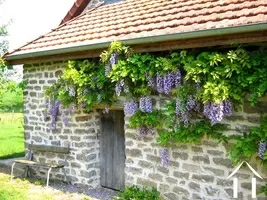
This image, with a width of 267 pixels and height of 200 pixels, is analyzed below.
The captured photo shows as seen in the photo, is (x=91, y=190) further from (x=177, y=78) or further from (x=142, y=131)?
(x=177, y=78)

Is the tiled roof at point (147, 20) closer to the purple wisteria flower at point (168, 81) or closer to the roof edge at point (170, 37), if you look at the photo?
the roof edge at point (170, 37)

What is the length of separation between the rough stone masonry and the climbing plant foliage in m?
0.20

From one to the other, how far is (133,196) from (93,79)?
2.05m

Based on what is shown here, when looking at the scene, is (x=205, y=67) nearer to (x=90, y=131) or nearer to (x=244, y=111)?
(x=244, y=111)

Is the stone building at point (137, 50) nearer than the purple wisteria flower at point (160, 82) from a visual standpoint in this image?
Yes

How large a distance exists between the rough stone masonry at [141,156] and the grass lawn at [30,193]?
1.79ft

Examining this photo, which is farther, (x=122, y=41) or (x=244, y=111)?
(x=122, y=41)

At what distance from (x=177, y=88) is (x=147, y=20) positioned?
158 cm

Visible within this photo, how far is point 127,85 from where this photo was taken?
220 inches

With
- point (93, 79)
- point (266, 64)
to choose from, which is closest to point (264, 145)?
point (266, 64)

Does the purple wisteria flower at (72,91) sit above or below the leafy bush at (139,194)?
above

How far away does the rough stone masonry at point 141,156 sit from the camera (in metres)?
4.82

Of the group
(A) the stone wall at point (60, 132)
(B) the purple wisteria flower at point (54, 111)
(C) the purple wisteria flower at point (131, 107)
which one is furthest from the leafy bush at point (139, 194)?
(B) the purple wisteria flower at point (54, 111)

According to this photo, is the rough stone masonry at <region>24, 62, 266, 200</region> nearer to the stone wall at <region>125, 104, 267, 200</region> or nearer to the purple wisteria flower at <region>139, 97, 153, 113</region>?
the stone wall at <region>125, 104, 267, 200</region>
